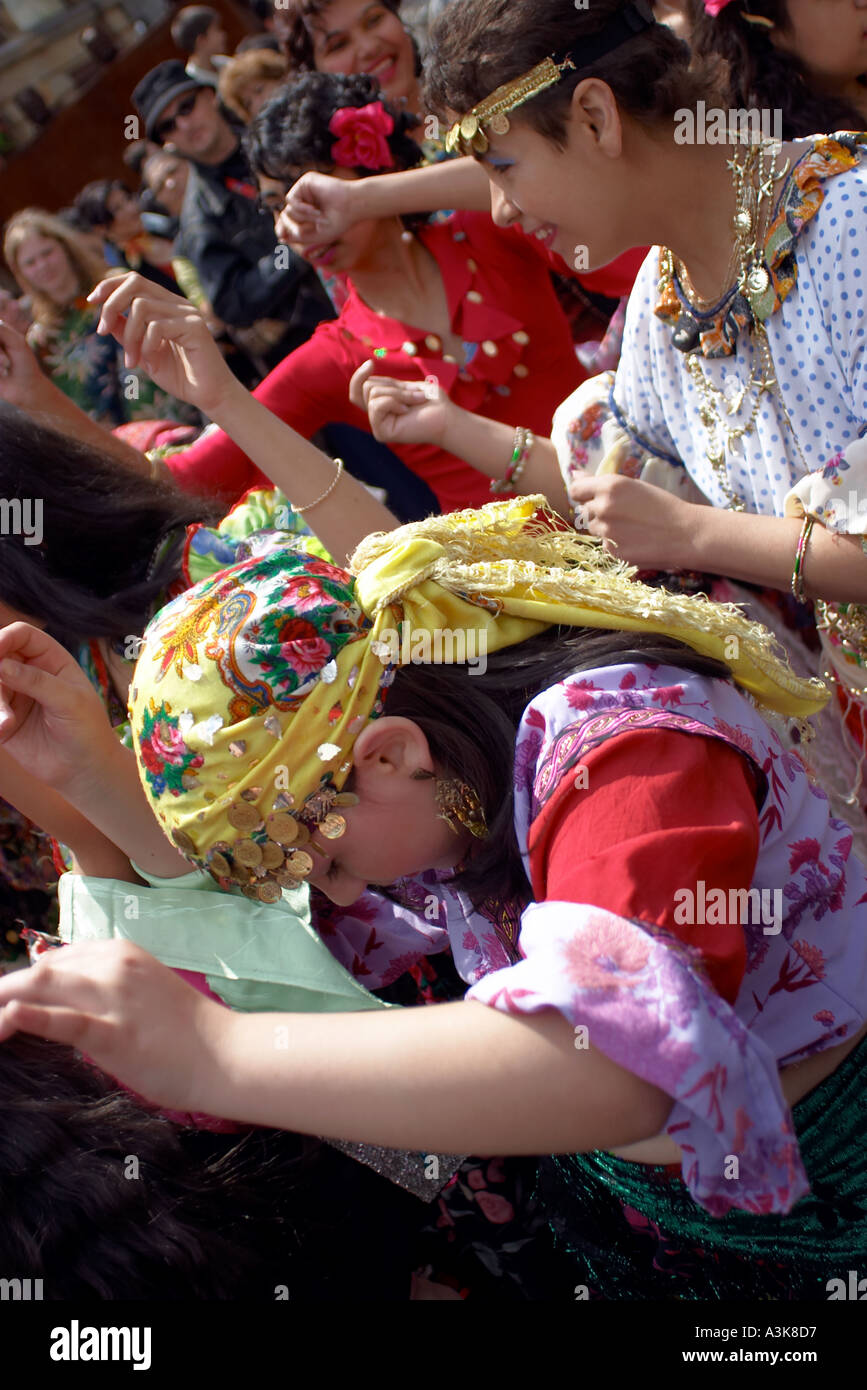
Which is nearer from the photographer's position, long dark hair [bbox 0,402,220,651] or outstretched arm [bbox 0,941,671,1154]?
outstretched arm [bbox 0,941,671,1154]

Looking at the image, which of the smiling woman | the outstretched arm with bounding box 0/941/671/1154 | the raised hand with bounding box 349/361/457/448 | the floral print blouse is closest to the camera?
the outstretched arm with bounding box 0/941/671/1154

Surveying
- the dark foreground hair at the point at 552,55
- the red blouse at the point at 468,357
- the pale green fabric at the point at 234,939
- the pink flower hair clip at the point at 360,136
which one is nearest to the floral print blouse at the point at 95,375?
the red blouse at the point at 468,357

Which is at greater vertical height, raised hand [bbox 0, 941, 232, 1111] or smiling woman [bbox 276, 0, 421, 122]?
smiling woman [bbox 276, 0, 421, 122]

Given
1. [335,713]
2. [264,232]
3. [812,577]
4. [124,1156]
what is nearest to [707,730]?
[335,713]

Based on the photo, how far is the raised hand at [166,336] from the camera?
2.11 meters

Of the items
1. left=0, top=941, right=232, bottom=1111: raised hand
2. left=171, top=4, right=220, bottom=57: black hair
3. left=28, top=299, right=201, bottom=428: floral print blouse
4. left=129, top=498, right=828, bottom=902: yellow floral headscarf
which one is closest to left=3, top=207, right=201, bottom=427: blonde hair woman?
left=28, top=299, right=201, bottom=428: floral print blouse

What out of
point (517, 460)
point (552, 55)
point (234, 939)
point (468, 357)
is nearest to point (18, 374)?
point (468, 357)

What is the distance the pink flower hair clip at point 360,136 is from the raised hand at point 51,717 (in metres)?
1.69

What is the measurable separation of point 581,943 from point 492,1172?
3.24 feet

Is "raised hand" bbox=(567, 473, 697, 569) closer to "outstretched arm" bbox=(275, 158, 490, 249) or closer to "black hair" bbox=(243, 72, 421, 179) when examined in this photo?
"outstretched arm" bbox=(275, 158, 490, 249)

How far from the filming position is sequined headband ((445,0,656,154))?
169cm

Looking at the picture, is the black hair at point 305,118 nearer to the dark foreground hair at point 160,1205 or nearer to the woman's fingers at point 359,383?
the woman's fingers at point 359,383

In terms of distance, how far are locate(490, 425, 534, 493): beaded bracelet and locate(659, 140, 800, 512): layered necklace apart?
1.47ft
